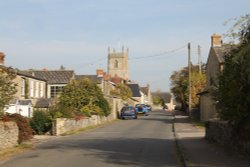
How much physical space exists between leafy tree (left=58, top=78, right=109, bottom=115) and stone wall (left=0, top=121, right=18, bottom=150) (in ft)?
67.8

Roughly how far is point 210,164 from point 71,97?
31.3 meters

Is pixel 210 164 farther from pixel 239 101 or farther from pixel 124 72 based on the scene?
pixel 124 72

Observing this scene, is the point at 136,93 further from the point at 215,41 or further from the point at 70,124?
the point at 70,124

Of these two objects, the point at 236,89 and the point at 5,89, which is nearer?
the point at 236,89

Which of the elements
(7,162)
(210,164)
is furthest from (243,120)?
(7,162)

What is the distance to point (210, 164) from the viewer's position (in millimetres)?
13766

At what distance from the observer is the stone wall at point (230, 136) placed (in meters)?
15.2

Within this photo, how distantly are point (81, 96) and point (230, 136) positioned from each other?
28.4 metres

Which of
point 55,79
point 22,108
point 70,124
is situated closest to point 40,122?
point 70,124

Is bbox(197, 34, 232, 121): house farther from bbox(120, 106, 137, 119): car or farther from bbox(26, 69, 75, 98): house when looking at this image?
bbox(26, 69, 75, 98): house

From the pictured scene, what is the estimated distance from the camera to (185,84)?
6341 centimetres

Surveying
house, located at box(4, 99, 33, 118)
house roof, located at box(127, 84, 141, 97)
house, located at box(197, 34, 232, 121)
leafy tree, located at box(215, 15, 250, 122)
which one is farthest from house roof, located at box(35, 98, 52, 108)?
house roof, located at box(127, 84, 141, 97)

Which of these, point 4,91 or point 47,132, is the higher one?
point 4,91

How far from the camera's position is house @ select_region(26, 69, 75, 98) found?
55.3 metres
